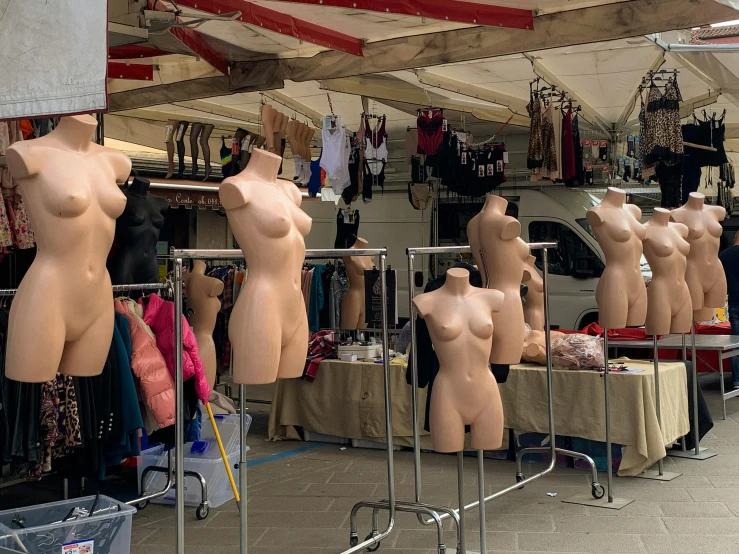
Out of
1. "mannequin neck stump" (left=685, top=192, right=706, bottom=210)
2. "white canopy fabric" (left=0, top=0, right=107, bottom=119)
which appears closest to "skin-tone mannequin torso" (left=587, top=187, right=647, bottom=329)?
"mannequin neck stump" (left=685, top=192, right=706, bottom=210)

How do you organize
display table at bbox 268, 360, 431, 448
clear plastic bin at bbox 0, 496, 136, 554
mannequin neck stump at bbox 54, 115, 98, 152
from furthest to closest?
display table at bbox 268, 360, 431, 448 → clear plastic bin at bbox 0, 496, 136, 554 → mannequin neck stump at bbox 54, 115, 98, 152

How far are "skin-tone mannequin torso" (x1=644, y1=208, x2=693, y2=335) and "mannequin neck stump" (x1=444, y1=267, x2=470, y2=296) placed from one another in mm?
2016

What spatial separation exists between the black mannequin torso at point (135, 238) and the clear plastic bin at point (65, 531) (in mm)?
1116

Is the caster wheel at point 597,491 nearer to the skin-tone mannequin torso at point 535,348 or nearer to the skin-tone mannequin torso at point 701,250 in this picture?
the skin-tone mannequin torso at point 535,348

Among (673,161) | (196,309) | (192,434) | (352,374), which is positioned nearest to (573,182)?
(673,161)

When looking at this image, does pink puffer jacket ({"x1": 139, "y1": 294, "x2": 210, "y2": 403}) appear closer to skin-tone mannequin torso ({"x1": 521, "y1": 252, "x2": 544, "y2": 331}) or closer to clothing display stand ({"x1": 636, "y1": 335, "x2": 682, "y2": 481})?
skin-tone mannequin torso ({"x1": 521, "y1": 252, "x2": 544, "y2": 331})

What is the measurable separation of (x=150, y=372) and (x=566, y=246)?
282 inches

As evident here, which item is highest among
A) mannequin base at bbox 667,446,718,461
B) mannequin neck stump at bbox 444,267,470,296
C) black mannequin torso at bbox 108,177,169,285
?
black mannequin torso at bbox 108,177,169,285

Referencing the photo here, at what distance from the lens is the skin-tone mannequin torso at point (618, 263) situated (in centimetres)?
524

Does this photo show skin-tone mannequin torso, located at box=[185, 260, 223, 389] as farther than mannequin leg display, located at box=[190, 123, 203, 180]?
No

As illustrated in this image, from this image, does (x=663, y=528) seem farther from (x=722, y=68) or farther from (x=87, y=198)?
(x=722, y=68)

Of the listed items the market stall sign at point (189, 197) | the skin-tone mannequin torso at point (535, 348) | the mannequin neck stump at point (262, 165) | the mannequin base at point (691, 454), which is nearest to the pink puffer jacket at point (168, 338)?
the mannequin neck stump at point (262, 165)

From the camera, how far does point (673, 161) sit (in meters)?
8.38

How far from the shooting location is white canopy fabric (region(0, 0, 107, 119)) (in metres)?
2.40
